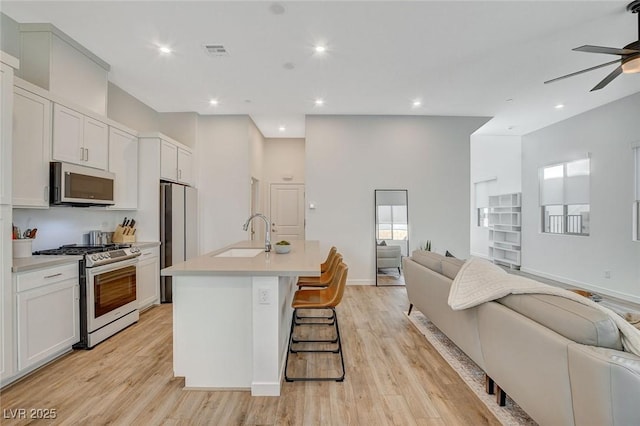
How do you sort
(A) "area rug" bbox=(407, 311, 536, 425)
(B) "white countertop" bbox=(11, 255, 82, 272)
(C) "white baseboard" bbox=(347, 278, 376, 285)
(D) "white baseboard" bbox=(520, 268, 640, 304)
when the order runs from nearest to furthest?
(A) "area rug" bbox=(407, 311, 536, 425) < (B) "white countertop" bbox=(11, 255, 82, 272) < (D) "white baseboard" bbox=(520, 268, 640, 304) < (C) "white baseboard" bbox=(347, 278, 376, 285)

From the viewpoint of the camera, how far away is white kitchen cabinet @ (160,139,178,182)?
4285 millimetres

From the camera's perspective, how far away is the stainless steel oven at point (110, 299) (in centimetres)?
282

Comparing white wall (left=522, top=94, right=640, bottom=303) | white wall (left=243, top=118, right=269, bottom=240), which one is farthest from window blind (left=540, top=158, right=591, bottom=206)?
white wall (left=243, top=118, right=269, bottom=240)

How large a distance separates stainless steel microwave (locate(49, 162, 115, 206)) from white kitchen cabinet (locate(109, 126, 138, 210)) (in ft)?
0.84

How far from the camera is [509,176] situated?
23.4ft

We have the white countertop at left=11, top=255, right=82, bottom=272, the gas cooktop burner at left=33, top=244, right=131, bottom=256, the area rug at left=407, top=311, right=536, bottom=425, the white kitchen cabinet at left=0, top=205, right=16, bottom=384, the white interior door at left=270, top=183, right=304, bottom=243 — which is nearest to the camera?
the area rug at left=407, top=311, right=536, bottom=425

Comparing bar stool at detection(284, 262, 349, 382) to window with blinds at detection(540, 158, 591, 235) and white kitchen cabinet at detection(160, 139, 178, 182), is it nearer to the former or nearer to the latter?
white kitchen cabinet at detection(160, 139, 178, 182)

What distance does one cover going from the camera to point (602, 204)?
4828 mm

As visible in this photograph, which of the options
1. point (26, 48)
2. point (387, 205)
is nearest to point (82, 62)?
point (26, 48)

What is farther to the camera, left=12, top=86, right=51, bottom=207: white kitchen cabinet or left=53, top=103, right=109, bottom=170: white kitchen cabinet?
left=53, top=103, right=109, bottom=170: white kitchen cabinet

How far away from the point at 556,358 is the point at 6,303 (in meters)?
3.43

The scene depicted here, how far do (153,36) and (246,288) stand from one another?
2.78m

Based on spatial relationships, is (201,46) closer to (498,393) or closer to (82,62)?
(82,62)

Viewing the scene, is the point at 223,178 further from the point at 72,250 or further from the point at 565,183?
the point at 565,183
